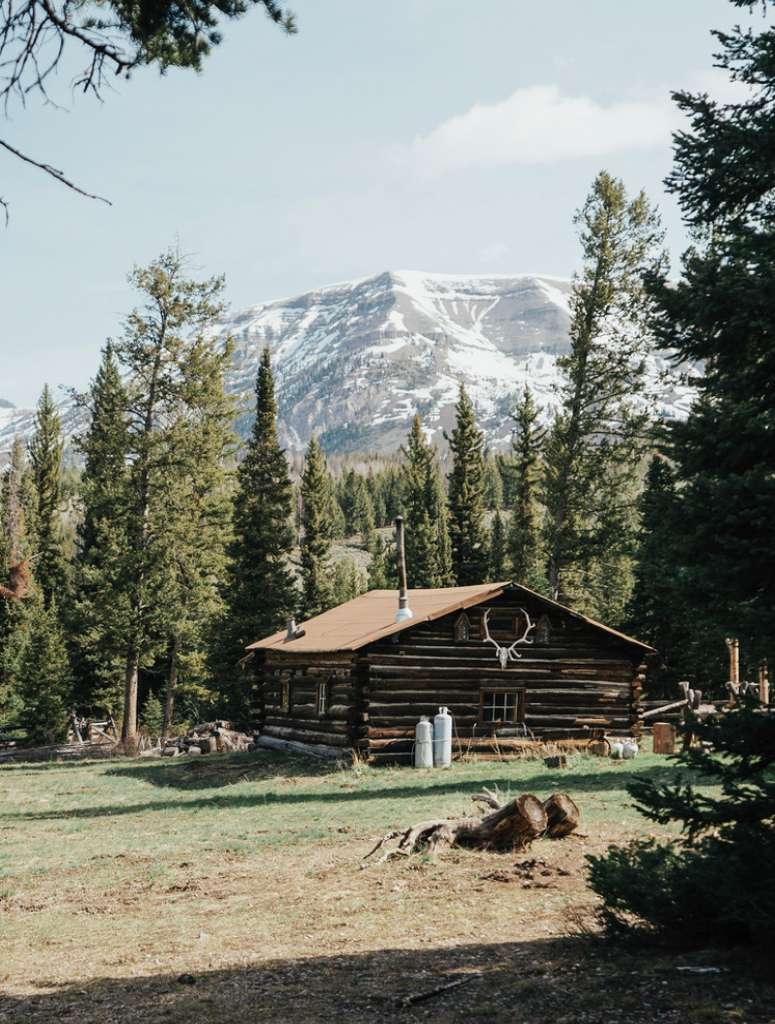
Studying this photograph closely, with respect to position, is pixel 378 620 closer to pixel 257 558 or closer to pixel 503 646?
pixel 503 646

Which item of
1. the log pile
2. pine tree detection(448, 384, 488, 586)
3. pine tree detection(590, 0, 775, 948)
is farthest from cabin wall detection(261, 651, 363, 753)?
pine tree detection(448, 384, 488, 586)

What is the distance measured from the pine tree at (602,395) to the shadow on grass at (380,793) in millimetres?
17860

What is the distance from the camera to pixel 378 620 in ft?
96.1

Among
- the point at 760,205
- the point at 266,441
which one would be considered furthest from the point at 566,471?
the point at 760,205

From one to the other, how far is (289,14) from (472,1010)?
768 cm

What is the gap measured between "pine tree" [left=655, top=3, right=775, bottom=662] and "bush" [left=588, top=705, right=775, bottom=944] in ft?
2.29

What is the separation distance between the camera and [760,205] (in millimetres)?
8844

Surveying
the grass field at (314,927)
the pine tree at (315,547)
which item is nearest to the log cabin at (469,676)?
the grass field at (314,927)

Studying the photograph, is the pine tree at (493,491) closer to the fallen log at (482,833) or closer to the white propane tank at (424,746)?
the white propane tank at (424,746)

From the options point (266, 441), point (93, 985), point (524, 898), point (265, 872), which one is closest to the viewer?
point (93, 985)

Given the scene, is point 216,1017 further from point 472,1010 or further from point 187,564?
point 187,564

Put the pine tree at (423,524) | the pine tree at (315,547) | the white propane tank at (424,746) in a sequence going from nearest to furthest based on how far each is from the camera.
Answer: the white propane tank at (424,746), the pine tree at (315,547), the pine tree at (423,524)

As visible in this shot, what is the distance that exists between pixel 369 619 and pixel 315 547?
3211 centimetres

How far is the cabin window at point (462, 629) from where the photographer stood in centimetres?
2698
